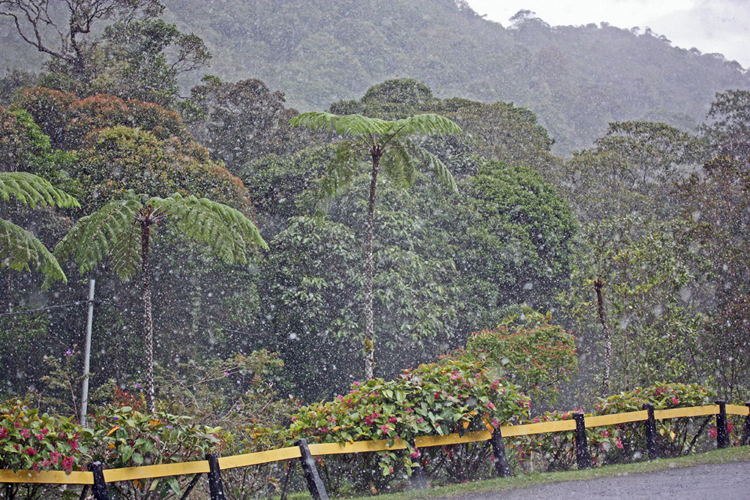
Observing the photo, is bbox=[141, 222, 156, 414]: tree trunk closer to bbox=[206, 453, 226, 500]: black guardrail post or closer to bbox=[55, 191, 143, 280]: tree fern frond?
bbox=[55, 191, 143, 280]: tree fern frond

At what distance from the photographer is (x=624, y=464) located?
5840 mm

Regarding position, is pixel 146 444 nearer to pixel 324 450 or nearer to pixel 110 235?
pixel 324 450

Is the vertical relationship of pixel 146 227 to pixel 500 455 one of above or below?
above

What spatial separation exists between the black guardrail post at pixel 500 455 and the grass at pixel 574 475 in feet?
0.35

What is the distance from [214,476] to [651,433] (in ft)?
15.3

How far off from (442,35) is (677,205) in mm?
51348

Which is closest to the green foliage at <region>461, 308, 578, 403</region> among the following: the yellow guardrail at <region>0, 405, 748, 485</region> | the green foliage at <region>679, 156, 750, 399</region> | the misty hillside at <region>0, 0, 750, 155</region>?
the yellow guardrail at <region>0, 405, 748, 485</region>

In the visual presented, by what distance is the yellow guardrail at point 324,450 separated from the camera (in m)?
3.61

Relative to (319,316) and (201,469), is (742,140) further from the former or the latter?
(201,469)

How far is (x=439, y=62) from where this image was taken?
203 ft

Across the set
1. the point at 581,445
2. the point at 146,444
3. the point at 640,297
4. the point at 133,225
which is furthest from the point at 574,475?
the point at 640,297

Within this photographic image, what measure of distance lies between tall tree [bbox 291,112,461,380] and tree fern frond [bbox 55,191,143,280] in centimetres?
278

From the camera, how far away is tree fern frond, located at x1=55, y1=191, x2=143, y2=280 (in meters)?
6.77

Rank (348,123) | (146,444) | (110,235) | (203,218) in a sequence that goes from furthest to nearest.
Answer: (348,123), (110,235), (203,218), (146,444)
